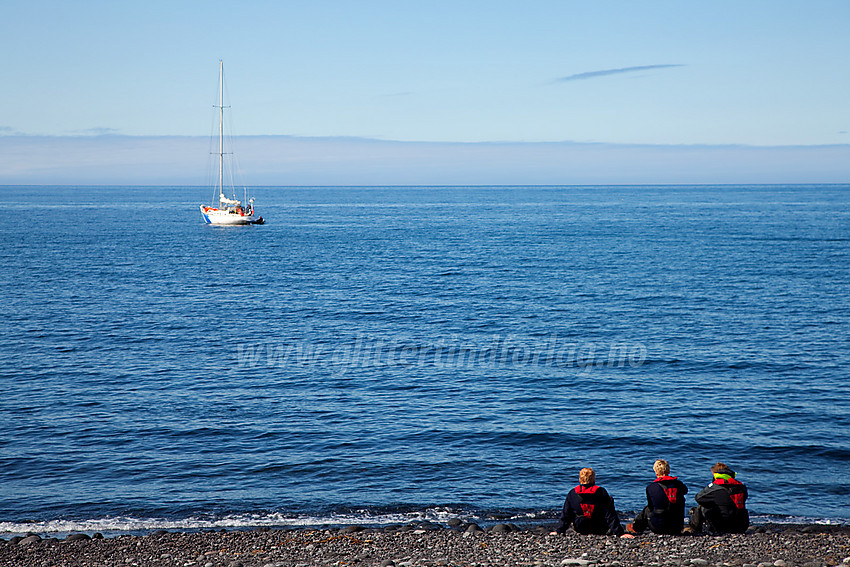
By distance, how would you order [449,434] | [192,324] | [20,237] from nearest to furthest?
[449,434]
[192,324]
[20,237]

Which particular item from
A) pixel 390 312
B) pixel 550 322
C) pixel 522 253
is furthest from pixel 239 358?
pixel 522 253

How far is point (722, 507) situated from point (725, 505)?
7cm

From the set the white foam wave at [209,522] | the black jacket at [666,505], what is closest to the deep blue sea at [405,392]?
the white foam wave at [209,522]

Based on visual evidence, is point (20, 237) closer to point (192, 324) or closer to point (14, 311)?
point (14, 311)

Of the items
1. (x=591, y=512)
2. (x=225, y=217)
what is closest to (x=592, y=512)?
(x=591, y=512)

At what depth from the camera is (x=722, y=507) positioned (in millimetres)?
13234

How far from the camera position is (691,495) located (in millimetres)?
18391

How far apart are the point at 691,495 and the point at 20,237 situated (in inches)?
3708

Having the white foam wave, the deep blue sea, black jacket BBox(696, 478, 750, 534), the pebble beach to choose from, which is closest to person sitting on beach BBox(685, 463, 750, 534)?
black jacket BBox(696, 478, 750, 534)

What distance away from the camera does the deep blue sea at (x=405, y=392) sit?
60.9 ft

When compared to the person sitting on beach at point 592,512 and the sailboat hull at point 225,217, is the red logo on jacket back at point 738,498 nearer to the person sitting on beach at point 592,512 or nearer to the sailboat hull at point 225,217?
the person sitting on beach at point 592,512

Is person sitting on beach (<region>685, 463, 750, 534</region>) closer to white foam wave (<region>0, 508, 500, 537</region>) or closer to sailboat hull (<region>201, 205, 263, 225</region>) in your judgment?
white foam wave (<region>0, 508, 500, 537</region>)

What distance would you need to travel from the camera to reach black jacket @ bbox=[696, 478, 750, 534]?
1303 cm

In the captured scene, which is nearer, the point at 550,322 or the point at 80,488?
the point at 80,488
